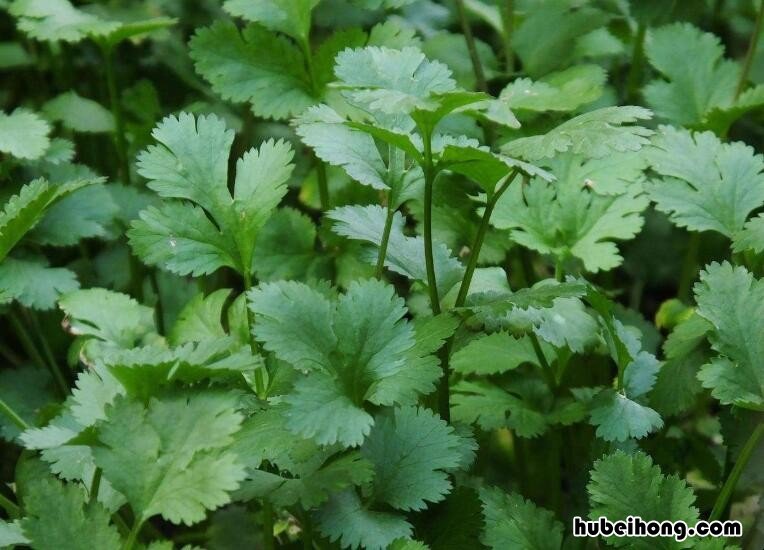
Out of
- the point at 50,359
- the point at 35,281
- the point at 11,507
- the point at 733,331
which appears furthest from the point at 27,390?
the point at 733,331

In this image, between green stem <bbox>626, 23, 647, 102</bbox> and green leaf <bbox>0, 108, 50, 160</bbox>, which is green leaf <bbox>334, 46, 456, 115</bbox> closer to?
green leaf <bbox>0, 108, 50, 160</bbox>

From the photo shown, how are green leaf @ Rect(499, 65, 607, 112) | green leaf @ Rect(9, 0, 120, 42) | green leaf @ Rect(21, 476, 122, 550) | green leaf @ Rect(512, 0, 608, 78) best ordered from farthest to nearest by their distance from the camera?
green leaf @ Rect(512, 0, 608, 78) < green leaf @ Rect(9, 0, 120, 42) < green leaf @ Rect(499, 65, 607, 112) < green leaf @ Rect(21, 476, 122, 550)

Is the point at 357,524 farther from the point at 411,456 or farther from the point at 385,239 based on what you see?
the point at 385,239

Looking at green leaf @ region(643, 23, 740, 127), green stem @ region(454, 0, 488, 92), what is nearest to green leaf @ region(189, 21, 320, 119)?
green stem @ region(454, 0, 488, 92)

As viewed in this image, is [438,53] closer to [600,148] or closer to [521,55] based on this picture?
[521,55]

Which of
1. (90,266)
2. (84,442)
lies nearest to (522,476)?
(84,442)

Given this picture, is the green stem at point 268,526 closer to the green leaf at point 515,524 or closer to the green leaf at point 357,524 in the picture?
the green leaf at point 357,524

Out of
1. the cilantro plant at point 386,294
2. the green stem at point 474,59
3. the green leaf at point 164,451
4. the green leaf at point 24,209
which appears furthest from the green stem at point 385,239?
the green stem at point 474,59
